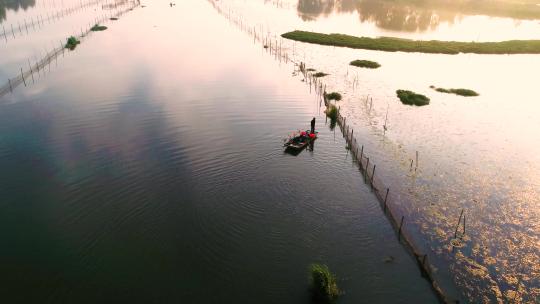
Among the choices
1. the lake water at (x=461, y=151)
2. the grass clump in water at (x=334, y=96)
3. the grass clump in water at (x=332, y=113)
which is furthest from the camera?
the grass clump in water at (x=334, y=96)

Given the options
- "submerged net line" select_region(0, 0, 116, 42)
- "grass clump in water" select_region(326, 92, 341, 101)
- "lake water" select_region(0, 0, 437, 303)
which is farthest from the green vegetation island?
"submerged net line" select_region(0, 0, 116, 42)

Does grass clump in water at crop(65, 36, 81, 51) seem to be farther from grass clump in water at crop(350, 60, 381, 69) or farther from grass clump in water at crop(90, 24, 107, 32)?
grass clump in water at crop(350, 60, 381, 69)

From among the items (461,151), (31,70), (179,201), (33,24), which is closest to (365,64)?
(461,151)

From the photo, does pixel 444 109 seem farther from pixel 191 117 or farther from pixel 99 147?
pixel 99 147

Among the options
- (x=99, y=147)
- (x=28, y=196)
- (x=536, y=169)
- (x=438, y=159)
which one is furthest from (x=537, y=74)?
(x=28, y=196)

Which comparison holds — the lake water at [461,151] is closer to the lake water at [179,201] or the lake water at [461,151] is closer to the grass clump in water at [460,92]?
the grass clump in water at [460,92]

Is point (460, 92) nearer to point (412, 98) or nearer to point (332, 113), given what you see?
point (412, 98)

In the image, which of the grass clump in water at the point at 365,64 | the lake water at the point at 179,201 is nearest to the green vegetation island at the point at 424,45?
the grass clump in water at the point at 365,64
